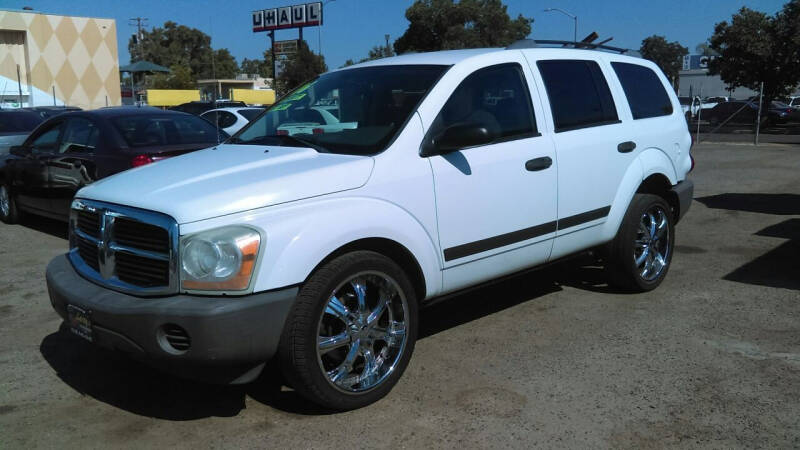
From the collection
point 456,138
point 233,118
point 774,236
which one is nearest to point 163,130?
point 456,138

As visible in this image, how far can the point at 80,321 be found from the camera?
3525 millimetres

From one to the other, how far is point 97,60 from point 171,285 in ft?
154

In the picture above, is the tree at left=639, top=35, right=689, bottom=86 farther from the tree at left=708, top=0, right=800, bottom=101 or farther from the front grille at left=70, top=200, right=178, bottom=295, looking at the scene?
the front grille at left=70, top=200, right=178, bottom=295

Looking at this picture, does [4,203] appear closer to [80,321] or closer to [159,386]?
[159,386]

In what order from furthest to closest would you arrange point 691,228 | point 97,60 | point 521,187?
point 97,60, point 691,228, point 521,187

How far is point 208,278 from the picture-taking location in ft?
10.4

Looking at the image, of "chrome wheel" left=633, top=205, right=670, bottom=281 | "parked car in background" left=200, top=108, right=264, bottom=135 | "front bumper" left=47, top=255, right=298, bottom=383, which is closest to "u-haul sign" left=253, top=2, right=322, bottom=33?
"parked car in background" left=200, top=108, right=264, bottom=135

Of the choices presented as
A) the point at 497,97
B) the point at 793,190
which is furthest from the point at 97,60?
the point at 497,97

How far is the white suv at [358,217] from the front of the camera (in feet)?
10.5

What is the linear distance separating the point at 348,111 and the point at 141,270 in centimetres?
164

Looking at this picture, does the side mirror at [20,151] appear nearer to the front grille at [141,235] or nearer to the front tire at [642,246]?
the front grille at [141,235]

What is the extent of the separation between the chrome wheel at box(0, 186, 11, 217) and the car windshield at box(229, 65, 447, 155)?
5.87 meters

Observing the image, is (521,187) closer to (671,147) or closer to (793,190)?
(671,147)

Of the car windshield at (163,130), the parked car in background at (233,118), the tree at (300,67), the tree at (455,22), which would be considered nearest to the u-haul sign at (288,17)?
the tree at (300,67)
